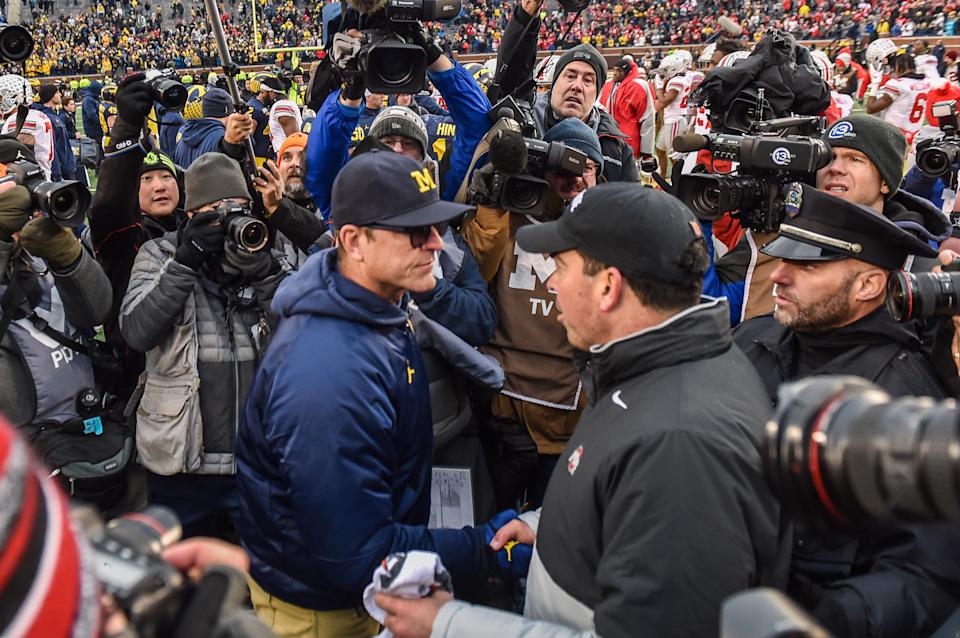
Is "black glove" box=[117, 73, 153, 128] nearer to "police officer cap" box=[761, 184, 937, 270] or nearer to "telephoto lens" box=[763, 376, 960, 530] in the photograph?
"police officer cap" box=[761, 184, 937, 270]

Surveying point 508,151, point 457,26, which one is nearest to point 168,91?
point 508,151

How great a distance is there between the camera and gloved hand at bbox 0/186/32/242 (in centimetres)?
264

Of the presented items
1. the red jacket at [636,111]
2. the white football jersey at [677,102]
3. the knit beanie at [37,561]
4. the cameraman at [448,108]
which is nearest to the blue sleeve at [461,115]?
the cameraman at [448,108]

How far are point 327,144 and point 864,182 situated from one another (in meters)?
2.40

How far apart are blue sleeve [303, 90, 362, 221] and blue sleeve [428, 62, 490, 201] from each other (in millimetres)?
453

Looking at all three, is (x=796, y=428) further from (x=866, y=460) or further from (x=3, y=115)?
(x=3, y=115)

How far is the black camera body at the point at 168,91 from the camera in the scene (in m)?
3.15

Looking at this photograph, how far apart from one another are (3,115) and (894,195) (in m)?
7.76

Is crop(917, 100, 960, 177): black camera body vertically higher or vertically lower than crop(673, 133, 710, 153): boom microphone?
lower

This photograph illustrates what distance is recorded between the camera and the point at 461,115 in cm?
362

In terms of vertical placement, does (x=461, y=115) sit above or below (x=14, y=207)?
above

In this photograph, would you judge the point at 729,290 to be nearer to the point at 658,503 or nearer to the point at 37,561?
the point at 658,503

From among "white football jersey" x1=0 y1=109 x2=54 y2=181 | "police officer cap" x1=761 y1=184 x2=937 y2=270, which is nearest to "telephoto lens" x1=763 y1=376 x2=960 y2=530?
"police officer cap" x1=761 y1=184 x2=937 y2=270

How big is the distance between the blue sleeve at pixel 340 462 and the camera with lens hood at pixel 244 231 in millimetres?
950
